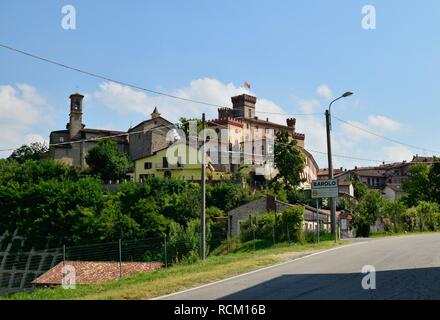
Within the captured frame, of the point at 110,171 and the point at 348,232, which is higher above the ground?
the point at 110,171

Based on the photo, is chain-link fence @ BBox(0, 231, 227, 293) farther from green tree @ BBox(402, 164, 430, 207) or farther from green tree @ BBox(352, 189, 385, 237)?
green tree @ BBox(402, 164, 430, 207)

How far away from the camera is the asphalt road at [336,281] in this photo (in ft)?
37.8

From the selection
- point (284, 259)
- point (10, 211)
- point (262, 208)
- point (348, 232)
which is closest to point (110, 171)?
point (10, 211)

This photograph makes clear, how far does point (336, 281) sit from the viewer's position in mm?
13422

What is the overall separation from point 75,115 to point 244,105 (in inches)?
1480

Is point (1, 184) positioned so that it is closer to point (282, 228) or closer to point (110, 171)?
point (110, 171)

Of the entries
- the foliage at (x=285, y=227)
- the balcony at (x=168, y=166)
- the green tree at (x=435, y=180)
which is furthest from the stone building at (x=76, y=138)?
the foliage at (x=285, y=227)

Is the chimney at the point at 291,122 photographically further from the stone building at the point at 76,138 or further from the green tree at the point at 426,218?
the green tree at the point at 426,218

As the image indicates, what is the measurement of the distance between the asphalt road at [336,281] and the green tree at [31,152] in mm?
98073

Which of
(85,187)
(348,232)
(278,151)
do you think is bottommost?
(348,232)

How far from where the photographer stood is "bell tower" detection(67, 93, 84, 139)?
10219cm

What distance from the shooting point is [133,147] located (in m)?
97.3

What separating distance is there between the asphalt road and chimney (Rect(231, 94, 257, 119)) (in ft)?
325
